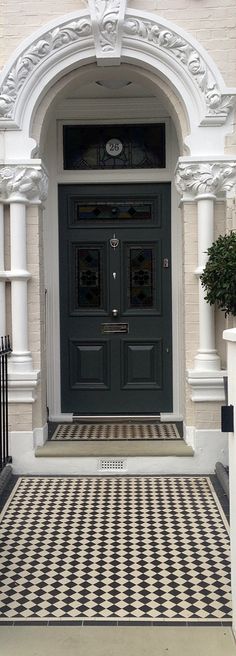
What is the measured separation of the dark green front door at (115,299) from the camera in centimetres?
681

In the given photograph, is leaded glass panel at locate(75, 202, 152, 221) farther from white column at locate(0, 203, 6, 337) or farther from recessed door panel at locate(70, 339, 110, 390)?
recessed door panel at locate(70, 339, 110, 390)

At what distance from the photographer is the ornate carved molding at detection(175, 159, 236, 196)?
562 cm

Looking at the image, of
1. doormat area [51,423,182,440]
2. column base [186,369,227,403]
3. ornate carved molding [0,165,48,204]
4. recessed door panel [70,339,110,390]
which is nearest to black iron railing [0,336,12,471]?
doormat area [51,423,182,440]

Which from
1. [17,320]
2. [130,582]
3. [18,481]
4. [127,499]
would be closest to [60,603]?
[130,582]

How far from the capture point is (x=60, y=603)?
3.52m

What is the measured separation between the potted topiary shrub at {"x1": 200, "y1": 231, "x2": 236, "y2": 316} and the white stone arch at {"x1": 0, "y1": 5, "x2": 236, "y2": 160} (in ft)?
3.17

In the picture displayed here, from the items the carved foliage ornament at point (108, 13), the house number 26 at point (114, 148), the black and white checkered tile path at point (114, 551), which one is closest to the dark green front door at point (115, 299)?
the house number 26 at point (114, 148)

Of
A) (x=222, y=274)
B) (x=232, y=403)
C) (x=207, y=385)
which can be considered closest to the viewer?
(x=232, y=403)

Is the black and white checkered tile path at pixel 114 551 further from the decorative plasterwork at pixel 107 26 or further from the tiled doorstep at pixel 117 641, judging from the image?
the decorative plasterwork at pixel 107 26

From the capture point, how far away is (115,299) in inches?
270

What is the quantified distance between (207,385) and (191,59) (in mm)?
2809

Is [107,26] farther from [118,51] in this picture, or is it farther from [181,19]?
[181,19]

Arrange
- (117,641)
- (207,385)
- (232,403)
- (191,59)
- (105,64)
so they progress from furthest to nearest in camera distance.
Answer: (105,64)
(207,385)
(191,59)
(117,641)
(232,403)

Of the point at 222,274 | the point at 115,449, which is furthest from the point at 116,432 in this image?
the point at 222,274
